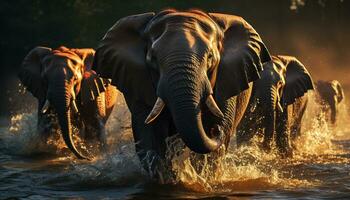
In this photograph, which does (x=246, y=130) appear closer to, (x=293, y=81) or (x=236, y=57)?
(x=293, y=81)

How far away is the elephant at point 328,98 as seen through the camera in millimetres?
18780

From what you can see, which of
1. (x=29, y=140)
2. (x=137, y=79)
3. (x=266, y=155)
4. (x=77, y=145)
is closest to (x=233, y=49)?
(x=137, y=79)

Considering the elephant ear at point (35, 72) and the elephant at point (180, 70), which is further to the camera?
the elephant ear at point (35, 72)

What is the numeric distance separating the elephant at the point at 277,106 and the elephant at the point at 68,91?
94.9 inches

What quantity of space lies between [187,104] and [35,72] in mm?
7313

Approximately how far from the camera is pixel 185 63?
7098mm

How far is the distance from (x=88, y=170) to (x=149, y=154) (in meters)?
1.48

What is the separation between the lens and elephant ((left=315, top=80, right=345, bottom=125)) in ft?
61.6

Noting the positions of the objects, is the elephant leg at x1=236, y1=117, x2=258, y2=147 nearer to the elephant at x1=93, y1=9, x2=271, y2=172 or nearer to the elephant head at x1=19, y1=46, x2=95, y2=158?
the elephant head at x1=19, y1=46, x2=95, y2=158

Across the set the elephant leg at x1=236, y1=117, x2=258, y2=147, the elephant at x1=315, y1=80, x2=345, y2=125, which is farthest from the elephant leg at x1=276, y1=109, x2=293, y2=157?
the elephant at x1=315, y1=80, x2=345, y2=125

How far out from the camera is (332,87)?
19250 millimetres

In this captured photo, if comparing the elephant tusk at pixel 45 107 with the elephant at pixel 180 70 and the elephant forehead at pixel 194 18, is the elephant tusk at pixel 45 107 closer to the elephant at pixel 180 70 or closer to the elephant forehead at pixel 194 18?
the elephant at pixel 180 70

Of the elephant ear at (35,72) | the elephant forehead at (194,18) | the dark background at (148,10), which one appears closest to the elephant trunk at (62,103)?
the elephant ear at (35,72)

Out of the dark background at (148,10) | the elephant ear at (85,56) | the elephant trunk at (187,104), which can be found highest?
the elephant trunk at (187,104)
